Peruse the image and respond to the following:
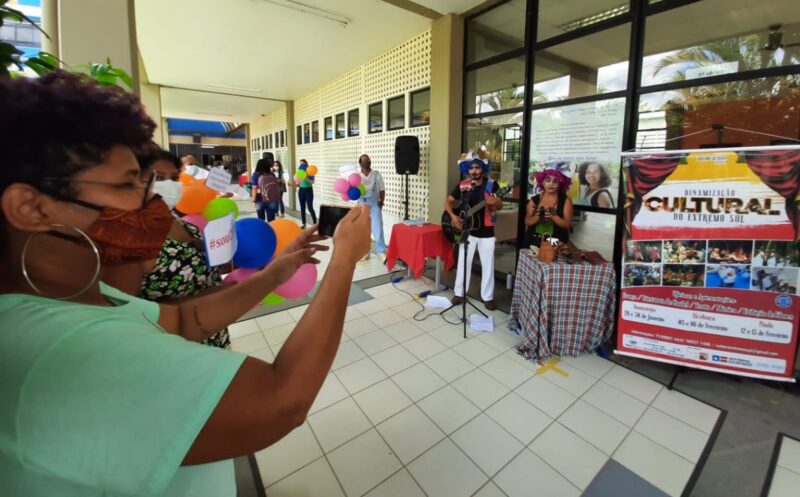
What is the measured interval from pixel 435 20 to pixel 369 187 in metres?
2.62

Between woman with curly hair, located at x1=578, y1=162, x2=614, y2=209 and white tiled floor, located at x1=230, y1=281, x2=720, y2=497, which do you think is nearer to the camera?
white tiled floor, located at x1=230, y1=281, x2=720, y2=497

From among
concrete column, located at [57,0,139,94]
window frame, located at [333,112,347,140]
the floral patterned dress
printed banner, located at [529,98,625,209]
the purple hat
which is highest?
window frame, located at [333,112,347,140]

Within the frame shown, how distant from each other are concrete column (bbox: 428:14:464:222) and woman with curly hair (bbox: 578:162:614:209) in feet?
6.13

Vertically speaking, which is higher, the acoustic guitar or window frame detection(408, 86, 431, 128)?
window frame detection(408, 86, 431, 128)

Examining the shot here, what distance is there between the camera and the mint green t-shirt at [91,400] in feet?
1.27

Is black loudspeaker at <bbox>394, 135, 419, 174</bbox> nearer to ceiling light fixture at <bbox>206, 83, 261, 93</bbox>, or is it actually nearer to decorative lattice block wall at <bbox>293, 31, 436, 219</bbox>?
decorative lattice block wall at <bbox>293, 31, 436, 219</bbox>

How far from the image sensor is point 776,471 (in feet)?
5.98

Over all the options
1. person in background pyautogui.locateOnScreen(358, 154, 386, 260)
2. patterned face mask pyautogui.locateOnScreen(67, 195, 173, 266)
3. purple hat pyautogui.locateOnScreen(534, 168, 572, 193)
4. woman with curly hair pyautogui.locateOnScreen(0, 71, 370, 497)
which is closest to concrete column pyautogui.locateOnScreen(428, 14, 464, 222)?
person in background pyautogui.locateOnScreen(358, 154, 386, 260)

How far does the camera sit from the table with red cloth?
393 cm

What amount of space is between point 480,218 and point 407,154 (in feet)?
6.99

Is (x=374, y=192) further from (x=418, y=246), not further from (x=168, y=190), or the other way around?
(x=168, y=190)

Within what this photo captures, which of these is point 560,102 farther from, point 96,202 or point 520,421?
point 96,202

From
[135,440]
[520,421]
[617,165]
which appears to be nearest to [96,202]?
[135,440]

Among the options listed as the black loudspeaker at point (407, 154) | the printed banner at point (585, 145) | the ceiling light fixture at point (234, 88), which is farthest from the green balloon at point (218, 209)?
the ceiling light fixture at point (234, 88)
